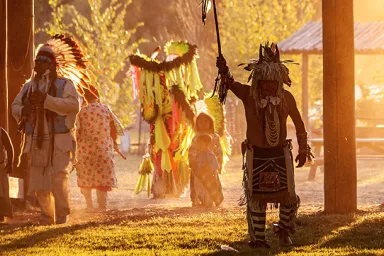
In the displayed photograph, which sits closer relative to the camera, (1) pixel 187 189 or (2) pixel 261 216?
(2) pixel 261 216

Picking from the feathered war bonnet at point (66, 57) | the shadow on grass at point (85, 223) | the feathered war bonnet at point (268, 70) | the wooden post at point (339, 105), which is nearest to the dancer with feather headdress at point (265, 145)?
the feathered war bonnet at point (268, 70)

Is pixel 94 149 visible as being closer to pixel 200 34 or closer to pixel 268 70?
pixel 268 70

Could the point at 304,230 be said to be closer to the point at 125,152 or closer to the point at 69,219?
the point at 69,219

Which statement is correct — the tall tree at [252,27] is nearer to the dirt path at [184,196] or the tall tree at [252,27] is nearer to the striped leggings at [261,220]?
the dirt path at [184,196]

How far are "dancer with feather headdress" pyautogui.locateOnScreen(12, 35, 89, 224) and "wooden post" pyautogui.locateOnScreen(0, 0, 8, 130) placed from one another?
1192mm

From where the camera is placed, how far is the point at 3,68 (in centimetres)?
1242

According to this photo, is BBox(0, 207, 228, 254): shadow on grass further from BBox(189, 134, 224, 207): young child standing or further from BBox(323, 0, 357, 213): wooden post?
BBox(323, 0, 357, 213): wooden post

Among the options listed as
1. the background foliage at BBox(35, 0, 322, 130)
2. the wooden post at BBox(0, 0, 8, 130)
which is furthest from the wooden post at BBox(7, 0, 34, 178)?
the background foliage at BBox(35, 0, 322, 130)

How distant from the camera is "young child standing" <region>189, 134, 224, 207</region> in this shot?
45.1 ft

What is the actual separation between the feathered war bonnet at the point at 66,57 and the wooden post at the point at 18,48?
1.25 meters

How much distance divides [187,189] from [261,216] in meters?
7.96

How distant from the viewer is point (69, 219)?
12047 millimetres

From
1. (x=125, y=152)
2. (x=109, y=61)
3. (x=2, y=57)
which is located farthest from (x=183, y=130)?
(x=125, y=152)

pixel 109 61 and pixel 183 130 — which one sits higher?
pixel 109 61
